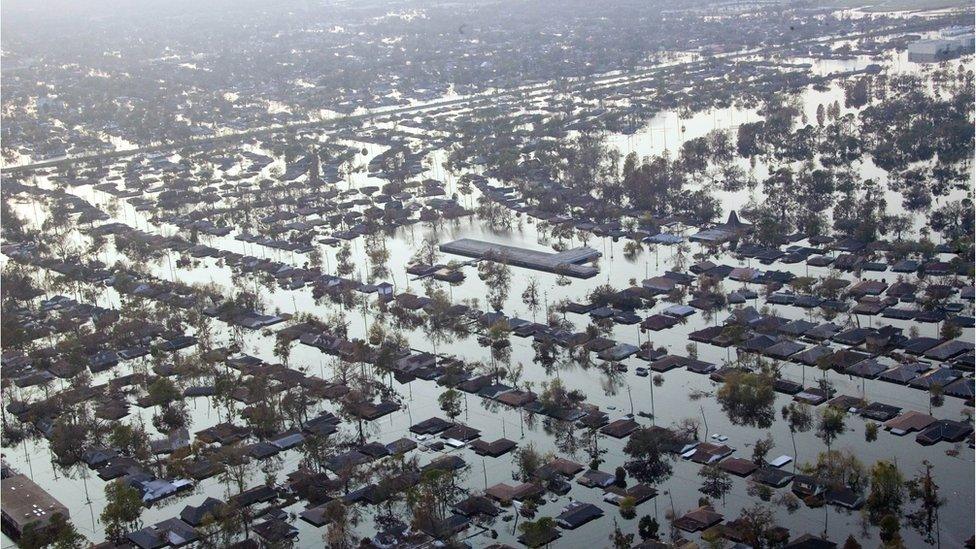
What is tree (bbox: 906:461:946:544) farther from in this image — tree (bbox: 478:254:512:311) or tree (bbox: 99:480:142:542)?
tree (bbox: 478:254:512:311)

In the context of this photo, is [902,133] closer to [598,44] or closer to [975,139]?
[975,139]

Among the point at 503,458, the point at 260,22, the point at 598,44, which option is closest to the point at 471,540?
the point at 503,458

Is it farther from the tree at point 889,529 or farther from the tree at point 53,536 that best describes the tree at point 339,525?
the tree at point 889,529

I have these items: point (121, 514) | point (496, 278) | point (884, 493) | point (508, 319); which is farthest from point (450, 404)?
point (496, 278)

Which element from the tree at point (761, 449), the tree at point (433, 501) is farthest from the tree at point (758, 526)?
the tree at point (433, 501)

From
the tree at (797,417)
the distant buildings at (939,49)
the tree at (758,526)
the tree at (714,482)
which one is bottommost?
the distant buildings at (939,49)

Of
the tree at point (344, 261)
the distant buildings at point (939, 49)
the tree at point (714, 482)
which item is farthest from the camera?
the distant buildings at point (939, 49)
